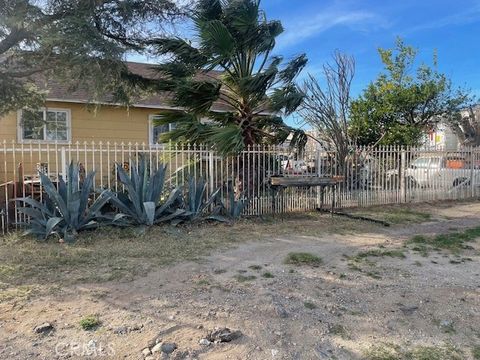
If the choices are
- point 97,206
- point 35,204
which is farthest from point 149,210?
point 35,204

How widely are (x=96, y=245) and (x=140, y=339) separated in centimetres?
365

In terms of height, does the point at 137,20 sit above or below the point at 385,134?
above

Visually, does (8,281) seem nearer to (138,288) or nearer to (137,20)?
(138,288)

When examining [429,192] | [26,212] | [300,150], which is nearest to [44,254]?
[26,212]

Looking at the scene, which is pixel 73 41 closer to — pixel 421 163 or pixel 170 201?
pixel 170 201

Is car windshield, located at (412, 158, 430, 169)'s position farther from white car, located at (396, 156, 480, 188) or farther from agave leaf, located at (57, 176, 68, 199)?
agave leaf, located at (57, 176, 68, 199)

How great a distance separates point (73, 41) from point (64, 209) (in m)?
2.85

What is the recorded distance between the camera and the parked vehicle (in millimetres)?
13000

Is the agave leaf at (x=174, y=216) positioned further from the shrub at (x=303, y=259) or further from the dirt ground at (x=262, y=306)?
the shrub at (x=303, y=259)

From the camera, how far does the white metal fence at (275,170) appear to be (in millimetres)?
9109

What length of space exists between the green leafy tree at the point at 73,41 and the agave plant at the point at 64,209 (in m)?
1.92

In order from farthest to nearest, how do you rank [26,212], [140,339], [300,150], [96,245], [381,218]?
[300,150]
[381,218]
[26,212]
[96,245]
[140,339]

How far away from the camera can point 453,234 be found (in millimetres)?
8281

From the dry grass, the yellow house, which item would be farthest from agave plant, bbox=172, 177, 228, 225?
the yellow house
